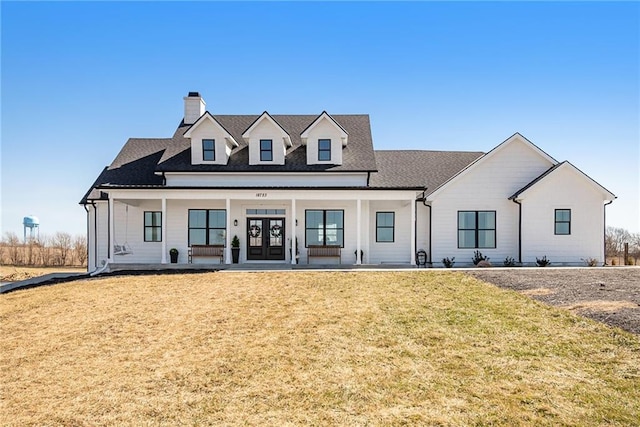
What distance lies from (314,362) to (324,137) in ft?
48.7

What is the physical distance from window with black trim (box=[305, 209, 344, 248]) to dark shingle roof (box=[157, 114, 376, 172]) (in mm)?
2196

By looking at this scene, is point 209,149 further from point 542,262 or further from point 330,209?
point 542,262

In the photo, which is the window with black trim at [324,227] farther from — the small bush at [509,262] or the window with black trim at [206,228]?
the small bush at [509,262]

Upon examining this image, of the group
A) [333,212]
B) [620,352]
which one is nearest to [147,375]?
[620,352]

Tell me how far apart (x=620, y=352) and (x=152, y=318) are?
9.85m

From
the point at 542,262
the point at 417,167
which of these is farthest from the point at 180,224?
the point at 542,262

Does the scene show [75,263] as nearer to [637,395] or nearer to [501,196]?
[501,196]

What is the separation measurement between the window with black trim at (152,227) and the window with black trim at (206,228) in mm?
Result: 1723

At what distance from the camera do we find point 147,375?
6789 mm

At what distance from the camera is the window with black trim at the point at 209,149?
66.9ft

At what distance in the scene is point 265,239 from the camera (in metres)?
19.9

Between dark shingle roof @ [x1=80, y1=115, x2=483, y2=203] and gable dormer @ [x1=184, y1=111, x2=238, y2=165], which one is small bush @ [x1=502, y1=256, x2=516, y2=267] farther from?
gable dormer @ [x1=184, y1=111, x2=238, y2=165]

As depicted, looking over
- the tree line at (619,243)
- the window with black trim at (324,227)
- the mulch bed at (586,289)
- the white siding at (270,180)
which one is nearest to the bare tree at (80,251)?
the white siding at (270,180)

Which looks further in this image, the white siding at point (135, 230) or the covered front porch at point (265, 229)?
the white siding at point (135, 230)
